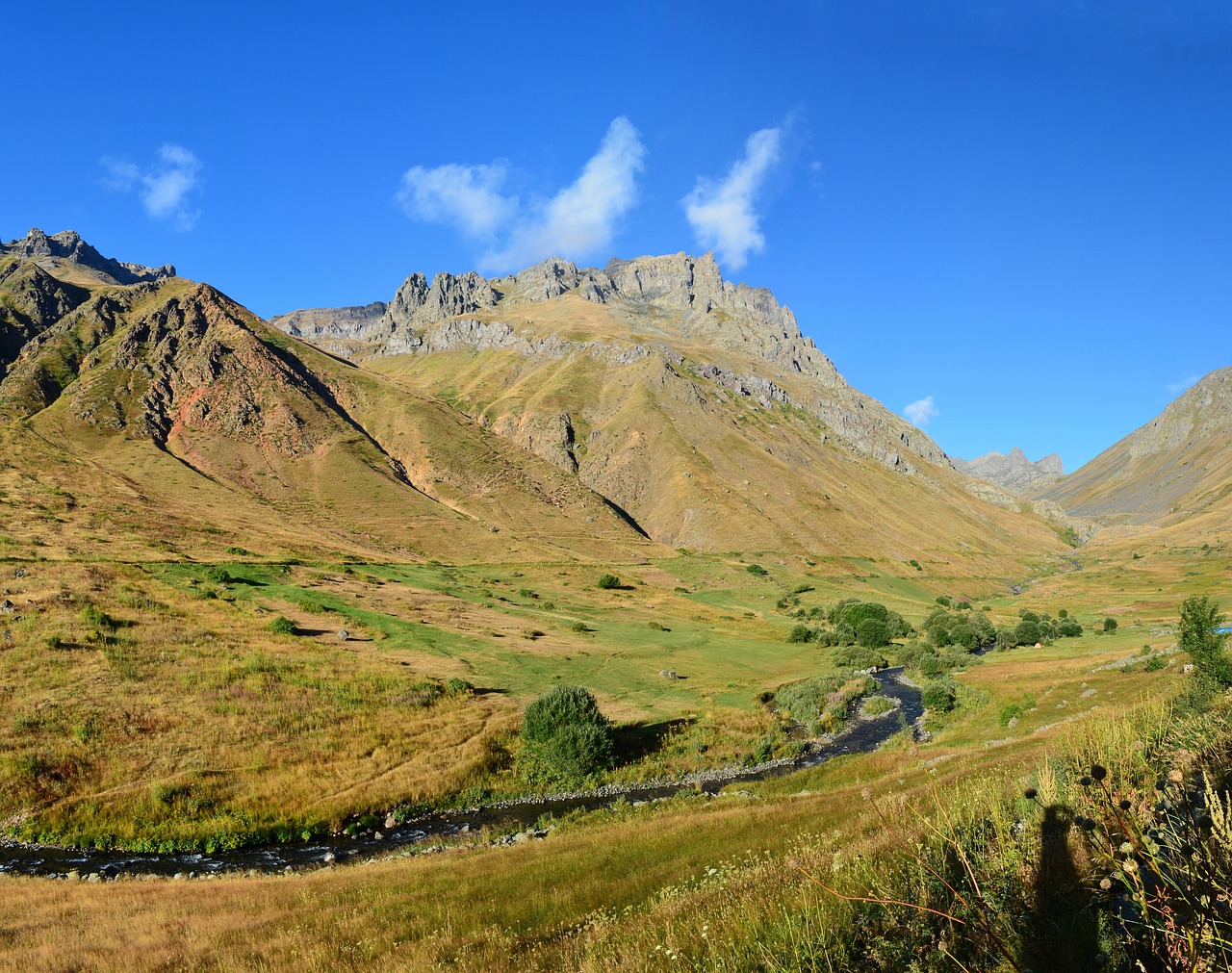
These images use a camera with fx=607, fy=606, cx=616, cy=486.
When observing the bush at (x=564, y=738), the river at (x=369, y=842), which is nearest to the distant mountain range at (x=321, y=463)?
the river at (x=369, y=842)

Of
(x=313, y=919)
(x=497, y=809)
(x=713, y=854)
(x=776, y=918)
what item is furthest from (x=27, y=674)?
(x=776, y=918)

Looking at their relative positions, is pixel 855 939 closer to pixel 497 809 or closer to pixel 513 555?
pixel 497 809

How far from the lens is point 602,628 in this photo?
60.7 m

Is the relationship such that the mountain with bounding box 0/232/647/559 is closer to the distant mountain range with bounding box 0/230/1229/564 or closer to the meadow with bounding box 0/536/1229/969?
the distant mountain range with bounding box 0/230/1229/564

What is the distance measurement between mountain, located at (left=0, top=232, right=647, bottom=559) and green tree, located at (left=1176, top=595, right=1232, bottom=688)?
84.3m

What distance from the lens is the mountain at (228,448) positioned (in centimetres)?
9025

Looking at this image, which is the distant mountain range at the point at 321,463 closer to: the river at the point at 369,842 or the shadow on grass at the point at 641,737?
the river at the point at 369,842

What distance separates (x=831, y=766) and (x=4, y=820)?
32.9m

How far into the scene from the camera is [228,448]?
127 meters

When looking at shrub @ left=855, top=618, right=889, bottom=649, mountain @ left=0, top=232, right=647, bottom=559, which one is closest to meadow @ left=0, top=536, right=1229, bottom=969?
shrub @ left=855, top=618, right=889, bottom=649

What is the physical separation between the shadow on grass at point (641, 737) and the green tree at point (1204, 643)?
23242 millimetres

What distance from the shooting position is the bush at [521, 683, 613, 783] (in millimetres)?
29922

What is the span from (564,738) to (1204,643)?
88.7 feet

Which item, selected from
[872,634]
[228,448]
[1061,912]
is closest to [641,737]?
[1061,912]
